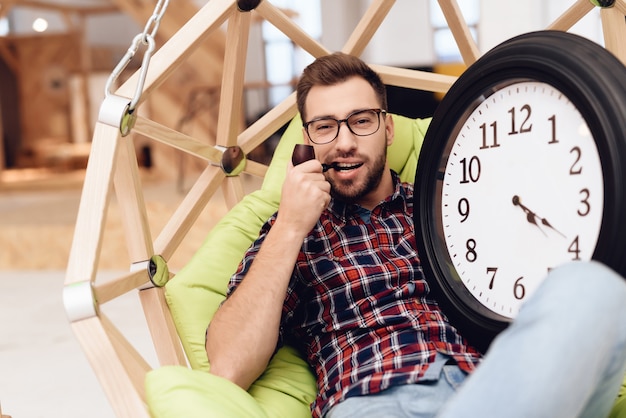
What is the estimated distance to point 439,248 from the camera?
141cm

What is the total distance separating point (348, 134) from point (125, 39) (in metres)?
10.8

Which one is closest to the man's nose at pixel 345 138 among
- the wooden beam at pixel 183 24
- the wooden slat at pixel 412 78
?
the wooden slat at pixel 412 78

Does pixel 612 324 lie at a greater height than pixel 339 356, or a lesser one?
greater

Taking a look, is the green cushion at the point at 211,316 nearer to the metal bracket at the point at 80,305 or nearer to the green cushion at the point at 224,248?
the green cushion at the point at 224,248

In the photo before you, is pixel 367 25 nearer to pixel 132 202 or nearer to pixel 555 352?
pixel 132 202

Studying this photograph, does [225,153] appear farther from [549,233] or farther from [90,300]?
[549,233]

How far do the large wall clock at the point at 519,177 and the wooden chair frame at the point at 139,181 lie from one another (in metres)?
0.52

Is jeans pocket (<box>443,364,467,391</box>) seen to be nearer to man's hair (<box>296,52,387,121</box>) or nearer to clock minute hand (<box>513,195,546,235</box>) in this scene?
clock minute hand (<box>513,195,546,235</box>)

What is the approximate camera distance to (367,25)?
203cm

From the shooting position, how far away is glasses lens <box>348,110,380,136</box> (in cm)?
156

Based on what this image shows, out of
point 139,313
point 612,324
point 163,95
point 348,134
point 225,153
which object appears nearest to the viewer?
point 612,324

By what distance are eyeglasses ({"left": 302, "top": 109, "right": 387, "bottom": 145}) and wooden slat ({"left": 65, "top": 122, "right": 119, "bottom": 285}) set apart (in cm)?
43

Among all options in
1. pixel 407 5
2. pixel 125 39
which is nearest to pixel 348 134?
pixel 407 5

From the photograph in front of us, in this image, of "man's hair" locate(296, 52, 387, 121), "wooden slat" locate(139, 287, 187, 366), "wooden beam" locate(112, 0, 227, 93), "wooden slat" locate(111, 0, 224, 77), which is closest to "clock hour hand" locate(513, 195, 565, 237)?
"man's hair" locate(296, 52, 387, 121)
